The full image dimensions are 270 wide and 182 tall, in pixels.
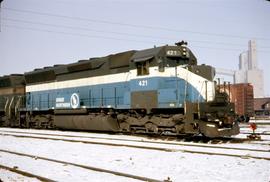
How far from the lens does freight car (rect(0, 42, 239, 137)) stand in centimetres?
1354

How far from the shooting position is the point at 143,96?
15602mm

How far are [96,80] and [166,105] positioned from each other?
5.68m

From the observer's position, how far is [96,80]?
18969 mm

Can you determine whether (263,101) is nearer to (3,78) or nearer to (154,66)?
(3,78)

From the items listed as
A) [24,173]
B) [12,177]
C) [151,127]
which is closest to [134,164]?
[24,173]

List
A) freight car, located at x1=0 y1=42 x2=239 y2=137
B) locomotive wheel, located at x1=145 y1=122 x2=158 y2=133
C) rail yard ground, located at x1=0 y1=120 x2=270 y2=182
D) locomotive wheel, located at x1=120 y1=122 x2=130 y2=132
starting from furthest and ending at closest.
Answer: locomotive wheel, located at x1=120 y1=122 x2=130 y2=132, locomotive wheel, located at x1=145 y1=122 x2=158 y2=133, freight car, located at x1=0 y1=42 x2=239 y2=137, rail yard ground, located at x1=0 y1=120 x2=270 y2=182

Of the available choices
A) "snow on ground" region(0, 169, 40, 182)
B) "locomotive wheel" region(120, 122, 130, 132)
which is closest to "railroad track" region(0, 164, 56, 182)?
"snow on ground" region(0, 169, 40, 182)

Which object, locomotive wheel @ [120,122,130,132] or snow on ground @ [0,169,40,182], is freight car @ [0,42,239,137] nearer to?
locomotive wheel @ [120,122,130,132]

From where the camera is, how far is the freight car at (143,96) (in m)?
13.5

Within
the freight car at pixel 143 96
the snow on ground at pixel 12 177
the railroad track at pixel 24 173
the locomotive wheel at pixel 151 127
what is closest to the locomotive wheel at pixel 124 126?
the freight car at pixel 143 96

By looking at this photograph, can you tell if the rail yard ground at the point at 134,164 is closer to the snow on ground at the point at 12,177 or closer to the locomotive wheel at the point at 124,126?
the snow on ground at the point at 12,177

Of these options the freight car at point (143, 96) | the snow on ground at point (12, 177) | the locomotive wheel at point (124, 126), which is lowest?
the snow on ground at point (12, 177)

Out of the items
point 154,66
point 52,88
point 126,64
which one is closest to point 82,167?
point 154,66

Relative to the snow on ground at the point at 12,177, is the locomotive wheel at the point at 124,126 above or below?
above
